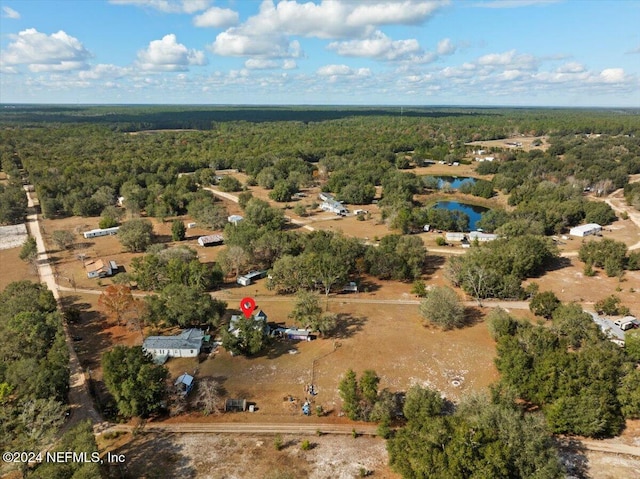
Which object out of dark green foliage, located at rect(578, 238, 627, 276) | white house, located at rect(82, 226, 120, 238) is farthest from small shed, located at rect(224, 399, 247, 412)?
white house, located at rect(82, 226, 120, 238)

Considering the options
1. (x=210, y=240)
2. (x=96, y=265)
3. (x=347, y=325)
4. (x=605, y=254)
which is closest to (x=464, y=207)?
(x=605, y=254)

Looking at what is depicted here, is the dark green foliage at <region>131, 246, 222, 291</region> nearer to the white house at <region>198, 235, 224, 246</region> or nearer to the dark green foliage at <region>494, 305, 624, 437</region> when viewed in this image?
the white house at <region>198, 235, 224, 246</region>

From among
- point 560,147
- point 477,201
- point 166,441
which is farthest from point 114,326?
point 560,147

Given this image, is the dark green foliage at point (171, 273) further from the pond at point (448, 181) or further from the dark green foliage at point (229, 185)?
the pond at point (448, 181)

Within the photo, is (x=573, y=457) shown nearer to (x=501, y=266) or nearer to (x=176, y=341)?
(x=501, y=266)

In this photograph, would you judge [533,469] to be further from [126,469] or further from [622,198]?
[622,198]

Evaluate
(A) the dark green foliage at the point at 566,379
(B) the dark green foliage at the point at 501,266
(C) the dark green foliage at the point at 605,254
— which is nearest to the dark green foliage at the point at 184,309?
(A) the dark green foliage at the point at 566,379
